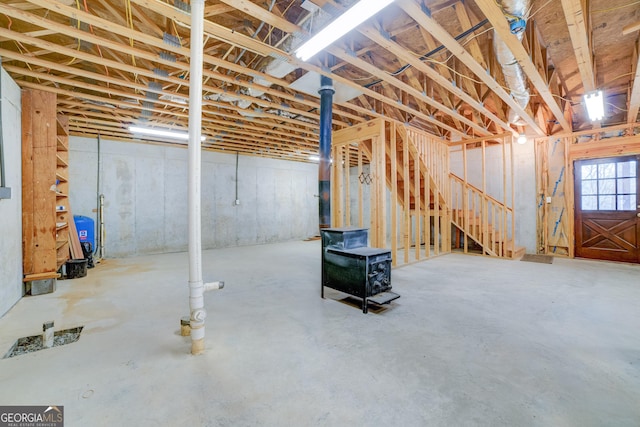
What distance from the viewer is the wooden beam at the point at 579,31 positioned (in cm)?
241

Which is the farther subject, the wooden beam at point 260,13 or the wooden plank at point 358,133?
the wooden plank at point 358,133

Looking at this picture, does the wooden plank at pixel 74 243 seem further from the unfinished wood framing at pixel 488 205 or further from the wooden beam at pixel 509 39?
the unfinished wood framing at pixel 488 205

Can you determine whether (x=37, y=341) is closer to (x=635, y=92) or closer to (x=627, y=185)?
(x=635, y=92)

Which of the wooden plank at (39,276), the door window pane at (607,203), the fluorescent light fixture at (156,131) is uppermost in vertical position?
the fluorescent light fixture at (156,131)

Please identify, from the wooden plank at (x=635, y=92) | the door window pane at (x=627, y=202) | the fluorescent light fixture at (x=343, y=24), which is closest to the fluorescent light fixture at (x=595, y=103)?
the wooden plank at (x=635, y=92)

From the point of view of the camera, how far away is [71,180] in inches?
255

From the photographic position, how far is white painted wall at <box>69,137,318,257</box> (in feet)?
22.3

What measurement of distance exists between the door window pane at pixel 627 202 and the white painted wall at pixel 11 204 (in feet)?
34.3

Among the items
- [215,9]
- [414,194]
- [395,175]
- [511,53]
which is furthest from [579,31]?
[414,194]

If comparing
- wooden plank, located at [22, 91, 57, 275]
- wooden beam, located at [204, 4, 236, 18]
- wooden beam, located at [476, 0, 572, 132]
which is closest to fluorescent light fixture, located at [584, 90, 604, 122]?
wooden beam, located at [476, 0, 572, 132]

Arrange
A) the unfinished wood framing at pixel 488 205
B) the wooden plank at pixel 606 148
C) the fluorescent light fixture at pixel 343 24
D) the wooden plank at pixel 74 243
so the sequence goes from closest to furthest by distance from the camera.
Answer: the fluorescent light fixture at pixel 343 24 → the wooden plank at pixel 74 243 → the wooden plank at pixel 606 148 → the unfinished wood framing at pixel 488 205

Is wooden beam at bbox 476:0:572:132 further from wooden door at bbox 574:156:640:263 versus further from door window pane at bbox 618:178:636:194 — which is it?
door window pane at bbox 618:178:636:194

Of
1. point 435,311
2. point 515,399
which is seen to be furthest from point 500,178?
point 515,399

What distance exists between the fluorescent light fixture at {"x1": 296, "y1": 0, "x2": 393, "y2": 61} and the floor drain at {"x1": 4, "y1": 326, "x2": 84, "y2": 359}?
3.68 metres
